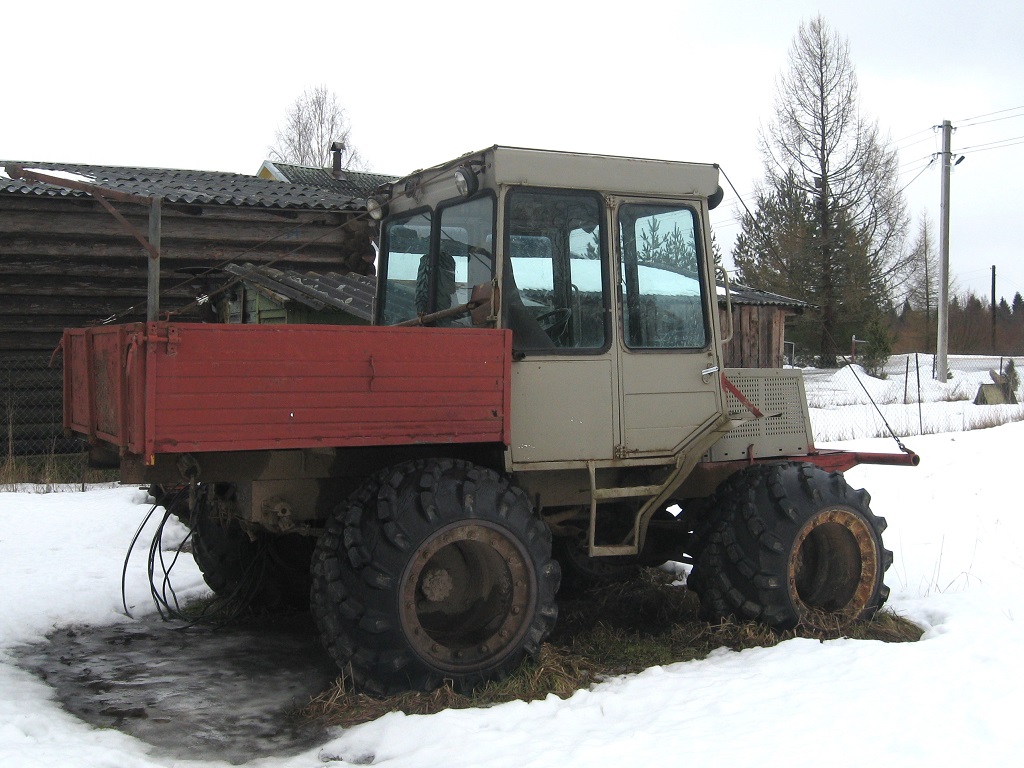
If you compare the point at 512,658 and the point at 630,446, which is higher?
the point at 630,446

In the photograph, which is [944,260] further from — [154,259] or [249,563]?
[154,259]

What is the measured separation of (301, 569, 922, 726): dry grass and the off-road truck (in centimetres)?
11

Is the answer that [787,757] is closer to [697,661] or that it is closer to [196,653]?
[697,661]

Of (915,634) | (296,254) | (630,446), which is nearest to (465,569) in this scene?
(630,446)

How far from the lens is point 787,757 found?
12.1ft

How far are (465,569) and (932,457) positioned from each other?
8.58 meters

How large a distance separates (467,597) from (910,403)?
18697mm

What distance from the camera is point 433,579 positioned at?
4.64 meters

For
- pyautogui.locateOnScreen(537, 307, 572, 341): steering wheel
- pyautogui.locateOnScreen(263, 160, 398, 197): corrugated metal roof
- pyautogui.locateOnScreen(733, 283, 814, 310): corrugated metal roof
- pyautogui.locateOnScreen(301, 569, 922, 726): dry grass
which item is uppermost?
pyautogui.locateOnScreen(263, 160, 398, 197): corrugated metal roof

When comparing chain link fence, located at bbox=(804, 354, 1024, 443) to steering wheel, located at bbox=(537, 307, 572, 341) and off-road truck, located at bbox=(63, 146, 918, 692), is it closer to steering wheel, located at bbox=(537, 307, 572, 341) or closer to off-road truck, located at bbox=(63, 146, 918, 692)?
off-road truck, located at bbox=(63, 146, 918, 692)

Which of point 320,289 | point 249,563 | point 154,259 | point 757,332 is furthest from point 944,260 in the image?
point 154,259

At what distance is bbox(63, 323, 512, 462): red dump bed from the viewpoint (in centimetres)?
393

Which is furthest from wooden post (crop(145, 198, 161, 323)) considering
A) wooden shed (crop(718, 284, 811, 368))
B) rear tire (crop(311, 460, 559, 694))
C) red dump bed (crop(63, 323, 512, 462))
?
wooden shed (crop(718, 284, 811, 368))

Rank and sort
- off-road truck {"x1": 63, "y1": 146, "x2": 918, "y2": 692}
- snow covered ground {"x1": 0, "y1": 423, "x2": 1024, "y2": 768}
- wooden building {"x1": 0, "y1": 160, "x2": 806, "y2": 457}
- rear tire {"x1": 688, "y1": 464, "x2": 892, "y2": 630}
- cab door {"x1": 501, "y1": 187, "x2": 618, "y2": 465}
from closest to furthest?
snow covered ground {"x1": 0, "y1": 423, "x2": 1024, "y2": 768}
off-road truck {"x1": 63, "y1": 146, "x2": 918, "y2": 692}
cab door {"x1": 501, "y1": 187, "x2": 618, "y2": 465}
rear tire {"x1": 688, "y1": 464, "x2": 892, "y2": 630}
wooden building {"x1": 0, "y1": 160, "x2": 806, "y2": 457}
